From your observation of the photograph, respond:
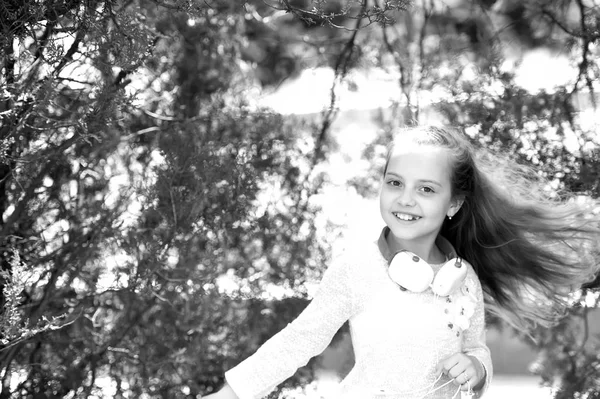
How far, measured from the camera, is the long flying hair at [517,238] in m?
2.97

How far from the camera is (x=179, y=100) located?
12.6 ft

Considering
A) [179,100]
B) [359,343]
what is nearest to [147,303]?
[179,100]

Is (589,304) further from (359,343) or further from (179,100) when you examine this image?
(179,100)

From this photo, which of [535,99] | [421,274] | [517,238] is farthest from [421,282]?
[535,99]

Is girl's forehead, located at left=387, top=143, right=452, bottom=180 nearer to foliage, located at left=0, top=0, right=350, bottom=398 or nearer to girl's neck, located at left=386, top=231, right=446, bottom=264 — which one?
girl's neck, located at left=386, top=231, right=446, bottom=264

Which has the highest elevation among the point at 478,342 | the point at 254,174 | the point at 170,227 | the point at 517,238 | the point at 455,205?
the point at 254,174

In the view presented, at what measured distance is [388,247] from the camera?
2727 mm

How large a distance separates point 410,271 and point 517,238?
0.66 meters

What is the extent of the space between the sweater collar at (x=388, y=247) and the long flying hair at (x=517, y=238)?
4.7 inches

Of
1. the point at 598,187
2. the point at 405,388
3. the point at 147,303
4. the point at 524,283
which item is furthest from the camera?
the point at 147,303

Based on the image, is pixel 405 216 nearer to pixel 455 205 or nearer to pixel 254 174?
pixel 455 205

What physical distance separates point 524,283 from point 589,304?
1.71 feet

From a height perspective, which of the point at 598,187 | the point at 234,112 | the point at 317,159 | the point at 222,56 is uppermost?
the point at 222,56

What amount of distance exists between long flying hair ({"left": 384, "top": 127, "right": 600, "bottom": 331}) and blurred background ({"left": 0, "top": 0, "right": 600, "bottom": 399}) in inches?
14.3
